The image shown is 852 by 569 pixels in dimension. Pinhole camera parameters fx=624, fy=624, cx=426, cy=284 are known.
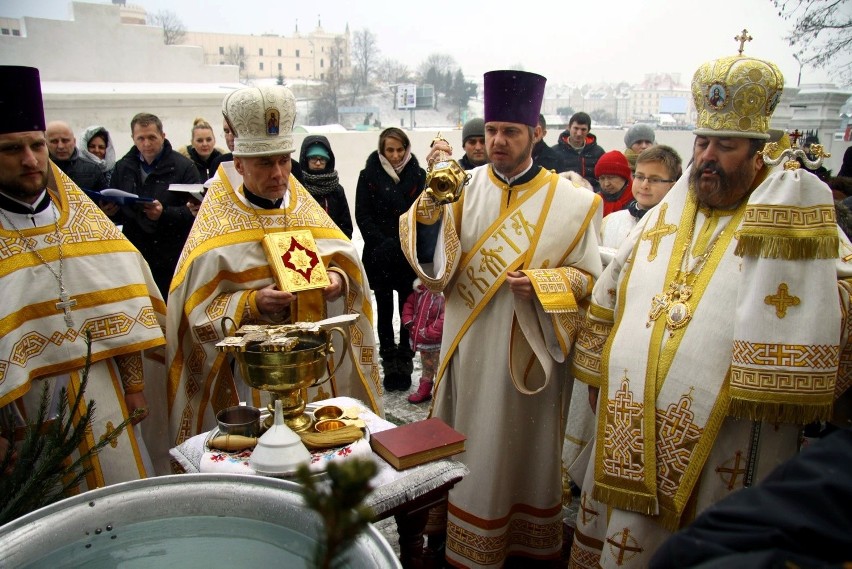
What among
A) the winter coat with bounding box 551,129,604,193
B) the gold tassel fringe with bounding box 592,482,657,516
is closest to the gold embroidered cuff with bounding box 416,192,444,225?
the gold tassel fringe with bounding box 592,482,657,516

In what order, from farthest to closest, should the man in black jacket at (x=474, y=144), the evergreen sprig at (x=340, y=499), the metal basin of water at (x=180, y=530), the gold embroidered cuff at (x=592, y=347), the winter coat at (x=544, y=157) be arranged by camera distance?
1. the winter coat at (x=544, y=157)
2. the man in black jacket at (x=474, y=144)
3. the gold embroidered cuff at (x=592, y=347)
4. the metal basin of water at (x=180, y=530)
5. the evergreen sprig at (x=340, y=499)

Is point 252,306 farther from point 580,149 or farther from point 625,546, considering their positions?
point 580,149

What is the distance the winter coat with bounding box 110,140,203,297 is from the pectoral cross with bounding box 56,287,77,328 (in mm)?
2539

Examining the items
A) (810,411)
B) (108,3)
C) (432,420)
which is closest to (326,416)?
(432,420)

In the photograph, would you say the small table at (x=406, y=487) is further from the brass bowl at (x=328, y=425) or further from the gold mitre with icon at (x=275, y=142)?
the gold mitre with icon at (x=275, y=142)

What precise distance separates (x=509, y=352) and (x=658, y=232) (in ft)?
2.98

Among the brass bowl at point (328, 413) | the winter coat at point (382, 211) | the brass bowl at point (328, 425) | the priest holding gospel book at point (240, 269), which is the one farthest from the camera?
the winter coat at point (382, 211)

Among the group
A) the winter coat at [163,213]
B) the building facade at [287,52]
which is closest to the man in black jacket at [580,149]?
the winter coat at [163,213]

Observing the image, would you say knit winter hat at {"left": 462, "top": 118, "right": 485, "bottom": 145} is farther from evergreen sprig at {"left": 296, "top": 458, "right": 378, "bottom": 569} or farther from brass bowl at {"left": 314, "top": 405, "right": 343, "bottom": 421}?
evergreen sprig at {"left": 296, "top": 458, "right": 378, "bottom": 569}

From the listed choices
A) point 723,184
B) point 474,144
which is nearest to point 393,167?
point 474,144

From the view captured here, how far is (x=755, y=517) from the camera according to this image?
829mm

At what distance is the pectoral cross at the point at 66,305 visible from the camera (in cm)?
237

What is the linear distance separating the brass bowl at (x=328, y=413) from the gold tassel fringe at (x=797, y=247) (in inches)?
59.7

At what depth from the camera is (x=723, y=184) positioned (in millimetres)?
2275
